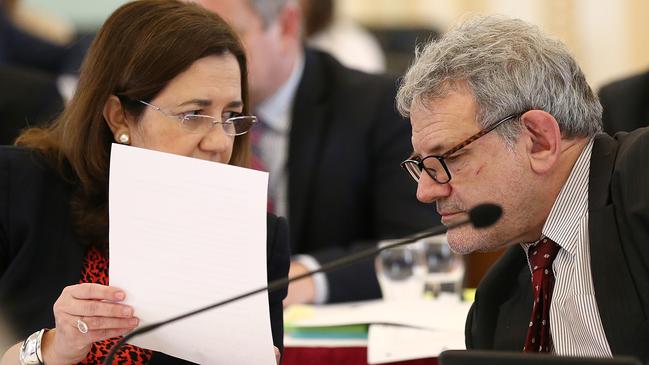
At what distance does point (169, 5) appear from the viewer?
6.94 feet

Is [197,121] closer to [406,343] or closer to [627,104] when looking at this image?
[406,343]

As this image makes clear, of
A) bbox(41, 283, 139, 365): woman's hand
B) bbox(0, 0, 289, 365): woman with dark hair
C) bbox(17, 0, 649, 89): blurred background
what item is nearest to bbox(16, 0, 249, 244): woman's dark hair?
bbox(0, 0, 289, 365): woman with dark hair

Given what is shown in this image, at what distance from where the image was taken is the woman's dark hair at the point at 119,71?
2.04m

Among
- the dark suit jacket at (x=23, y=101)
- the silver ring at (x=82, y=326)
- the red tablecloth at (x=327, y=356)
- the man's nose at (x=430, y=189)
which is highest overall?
the dark suit jacket at (x=23, y=101)

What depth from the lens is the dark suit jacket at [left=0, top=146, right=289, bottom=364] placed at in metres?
1.97

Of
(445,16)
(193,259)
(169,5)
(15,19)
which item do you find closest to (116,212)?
(193,259)

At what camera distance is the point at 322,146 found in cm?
322

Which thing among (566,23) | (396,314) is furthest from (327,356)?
(566,23)

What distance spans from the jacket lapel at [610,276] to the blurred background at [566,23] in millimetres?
3559

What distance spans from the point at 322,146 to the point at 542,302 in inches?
60.2

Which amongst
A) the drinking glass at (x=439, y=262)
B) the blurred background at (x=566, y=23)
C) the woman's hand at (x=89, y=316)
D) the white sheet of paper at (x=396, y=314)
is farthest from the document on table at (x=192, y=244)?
the blurred background at (x=566, y=23)

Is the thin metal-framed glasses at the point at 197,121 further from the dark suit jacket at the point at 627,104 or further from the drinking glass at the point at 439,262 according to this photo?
the dark suit jacket at the point at 627,104

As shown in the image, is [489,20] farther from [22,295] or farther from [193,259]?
[22,295]

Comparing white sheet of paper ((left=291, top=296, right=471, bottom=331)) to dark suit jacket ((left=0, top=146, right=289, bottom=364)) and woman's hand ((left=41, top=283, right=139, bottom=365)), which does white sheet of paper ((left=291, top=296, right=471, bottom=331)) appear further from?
woman's hand ((left=41, top=283, right=139, bottom=365))
